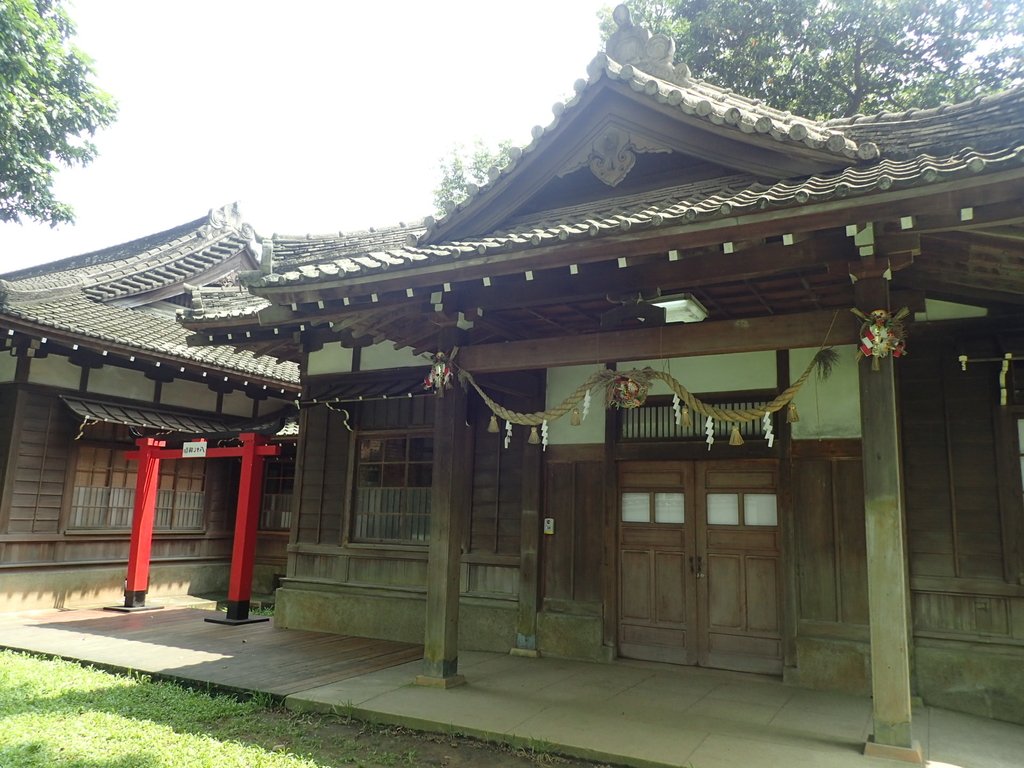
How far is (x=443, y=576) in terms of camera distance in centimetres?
624

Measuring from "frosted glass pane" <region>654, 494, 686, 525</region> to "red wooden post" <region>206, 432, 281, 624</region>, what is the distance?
211 inches

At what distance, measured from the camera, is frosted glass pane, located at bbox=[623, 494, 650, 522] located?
7422 mm

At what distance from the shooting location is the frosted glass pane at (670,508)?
725cm

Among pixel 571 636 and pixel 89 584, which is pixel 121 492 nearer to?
pixel 89 584

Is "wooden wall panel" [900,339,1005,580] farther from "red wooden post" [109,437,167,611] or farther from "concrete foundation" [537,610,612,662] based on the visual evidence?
"red wooden post" [109,437,167,611]

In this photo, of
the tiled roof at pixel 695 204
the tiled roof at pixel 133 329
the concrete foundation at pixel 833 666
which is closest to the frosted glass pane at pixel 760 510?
the concrete foundation at pixel 833 666

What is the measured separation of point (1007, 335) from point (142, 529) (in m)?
11.2

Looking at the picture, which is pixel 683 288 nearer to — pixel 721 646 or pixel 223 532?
pixel 721 646

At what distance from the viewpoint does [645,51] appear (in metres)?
7.21

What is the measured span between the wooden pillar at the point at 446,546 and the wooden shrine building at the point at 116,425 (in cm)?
423

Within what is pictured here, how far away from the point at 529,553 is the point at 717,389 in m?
2.76

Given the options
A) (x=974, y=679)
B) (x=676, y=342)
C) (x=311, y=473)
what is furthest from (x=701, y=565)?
(x=311, y=473)

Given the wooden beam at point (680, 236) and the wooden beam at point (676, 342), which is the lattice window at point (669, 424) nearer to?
the wooden beam at point (676, 342)

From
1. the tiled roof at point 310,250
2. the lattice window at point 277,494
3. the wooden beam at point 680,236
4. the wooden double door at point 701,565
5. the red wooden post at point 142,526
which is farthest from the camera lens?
the lattice window at point 277,494
